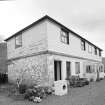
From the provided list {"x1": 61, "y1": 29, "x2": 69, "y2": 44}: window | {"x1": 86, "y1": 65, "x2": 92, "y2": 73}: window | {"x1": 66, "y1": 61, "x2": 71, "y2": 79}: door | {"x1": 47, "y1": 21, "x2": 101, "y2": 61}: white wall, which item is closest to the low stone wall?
{"x1": 47, "y1": 21, "x2": 101, "y2": 61}: white wall

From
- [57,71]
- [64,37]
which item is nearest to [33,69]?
[57,71]

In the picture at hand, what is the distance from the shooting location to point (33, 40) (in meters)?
11.4

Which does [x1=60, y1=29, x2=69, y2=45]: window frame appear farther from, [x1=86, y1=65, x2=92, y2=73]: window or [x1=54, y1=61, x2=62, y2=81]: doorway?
[x1=86, y1=65, x2=92, y2=73]: window

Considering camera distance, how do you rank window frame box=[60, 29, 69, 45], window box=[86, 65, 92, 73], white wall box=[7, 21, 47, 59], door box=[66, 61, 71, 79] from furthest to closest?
window box=[86, 65, 92, 73]
door box=[66, 61, 71, 79]
window frame box=[60, 29, 69, 45]
white wall box=[7, 21, 47, 59]

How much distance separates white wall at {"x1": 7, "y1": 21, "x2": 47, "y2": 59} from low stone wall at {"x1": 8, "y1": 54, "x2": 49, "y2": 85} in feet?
2.43

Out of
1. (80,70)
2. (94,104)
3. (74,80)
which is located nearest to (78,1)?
(94,104)

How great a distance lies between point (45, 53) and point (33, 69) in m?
2.01

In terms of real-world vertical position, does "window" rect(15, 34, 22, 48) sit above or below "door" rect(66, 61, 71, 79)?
above

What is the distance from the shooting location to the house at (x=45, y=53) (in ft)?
33.1

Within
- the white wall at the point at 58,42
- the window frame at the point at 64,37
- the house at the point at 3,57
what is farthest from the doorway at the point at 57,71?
the house at the point at 3,57

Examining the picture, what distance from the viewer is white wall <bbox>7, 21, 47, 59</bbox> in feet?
33.9

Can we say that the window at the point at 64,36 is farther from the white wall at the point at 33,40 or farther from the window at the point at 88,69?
the window at the point at 88,69

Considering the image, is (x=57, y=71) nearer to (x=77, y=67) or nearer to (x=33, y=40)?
(x=77, y=67)

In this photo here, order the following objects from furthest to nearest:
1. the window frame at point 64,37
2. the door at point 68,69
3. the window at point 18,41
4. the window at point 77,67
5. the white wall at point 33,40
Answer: the window at point 77,67 → the window at point 18,41 → the door at point 68,69 → the window frame at point 64,37 → the white wall at point 33,40
